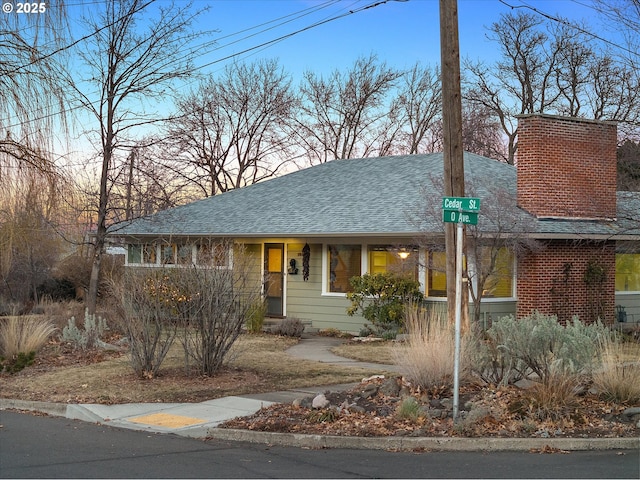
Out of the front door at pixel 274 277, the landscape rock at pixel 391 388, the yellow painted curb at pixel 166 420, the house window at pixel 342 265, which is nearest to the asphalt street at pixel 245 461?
the yellow painted curb at pixel 166 420

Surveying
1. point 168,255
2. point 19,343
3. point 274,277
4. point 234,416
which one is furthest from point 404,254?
point 234,416

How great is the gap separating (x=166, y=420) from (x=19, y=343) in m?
6.22

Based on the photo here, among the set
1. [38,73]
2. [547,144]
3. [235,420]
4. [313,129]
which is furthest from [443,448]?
[313,129]

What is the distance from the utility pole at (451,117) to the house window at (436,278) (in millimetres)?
6633

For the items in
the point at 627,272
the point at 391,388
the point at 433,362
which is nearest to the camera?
the point at 433,362

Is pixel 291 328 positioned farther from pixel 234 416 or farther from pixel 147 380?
pixel 234 416

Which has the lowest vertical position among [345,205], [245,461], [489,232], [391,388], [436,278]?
[245,461]

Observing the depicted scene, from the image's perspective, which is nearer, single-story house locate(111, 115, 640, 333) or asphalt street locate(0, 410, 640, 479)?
asphalt street locate(0, 410, 640, 479)

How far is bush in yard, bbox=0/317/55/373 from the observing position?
14.6 meters

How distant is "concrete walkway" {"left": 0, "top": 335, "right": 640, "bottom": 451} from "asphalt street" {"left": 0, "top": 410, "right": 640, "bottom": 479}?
6.3 inches

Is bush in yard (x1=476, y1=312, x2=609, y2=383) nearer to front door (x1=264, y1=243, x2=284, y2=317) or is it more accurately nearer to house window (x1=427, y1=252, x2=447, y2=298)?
house window (x1=427, y1=252, x2=447, y2=298)

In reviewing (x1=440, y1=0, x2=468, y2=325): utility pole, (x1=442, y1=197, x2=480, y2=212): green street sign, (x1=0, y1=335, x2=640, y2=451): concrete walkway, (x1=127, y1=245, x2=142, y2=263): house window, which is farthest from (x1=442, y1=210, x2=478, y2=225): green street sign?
(x1=127, y1=245, x2=142, y2=263): house window

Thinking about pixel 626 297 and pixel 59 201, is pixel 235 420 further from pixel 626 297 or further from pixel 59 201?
pixel 626 297
